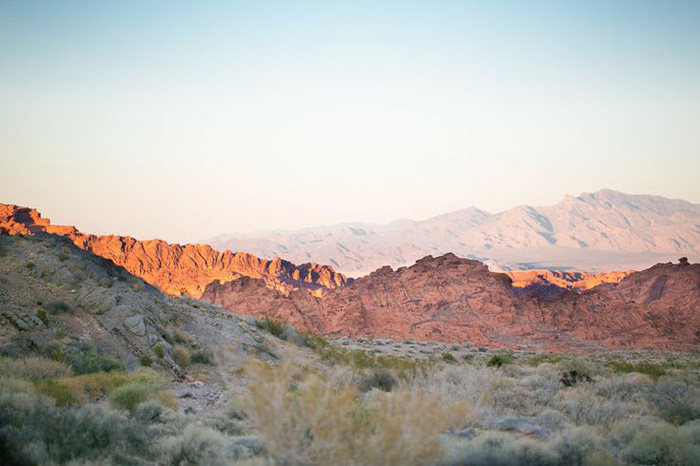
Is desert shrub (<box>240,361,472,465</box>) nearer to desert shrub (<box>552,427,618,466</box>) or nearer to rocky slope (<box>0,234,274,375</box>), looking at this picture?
desert shrub (<box>552,427,618,466</box>)

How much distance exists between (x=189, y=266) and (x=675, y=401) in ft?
309

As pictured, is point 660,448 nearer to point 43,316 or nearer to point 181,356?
point 181,356

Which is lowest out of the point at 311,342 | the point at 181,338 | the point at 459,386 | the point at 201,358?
the point at 311,342

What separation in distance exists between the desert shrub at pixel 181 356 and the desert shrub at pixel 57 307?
3.99 metres

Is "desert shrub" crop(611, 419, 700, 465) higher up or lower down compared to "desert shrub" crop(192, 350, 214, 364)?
higher up

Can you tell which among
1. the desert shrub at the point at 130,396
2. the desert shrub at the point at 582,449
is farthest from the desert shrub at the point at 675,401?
the desert shrub at the point at 130,396

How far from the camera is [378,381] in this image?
16953 mm

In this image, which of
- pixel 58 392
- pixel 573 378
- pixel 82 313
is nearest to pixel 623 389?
pixel 573 378

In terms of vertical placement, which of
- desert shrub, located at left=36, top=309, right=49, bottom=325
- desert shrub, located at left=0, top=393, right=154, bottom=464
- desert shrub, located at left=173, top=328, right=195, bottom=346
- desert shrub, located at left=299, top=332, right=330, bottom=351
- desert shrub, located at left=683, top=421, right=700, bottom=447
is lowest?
desert shrub, located at left=299, top=332, right=330, bottom=351

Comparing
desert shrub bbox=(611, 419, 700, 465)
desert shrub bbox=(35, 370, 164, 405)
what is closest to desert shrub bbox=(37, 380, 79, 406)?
desert shrub bbox=(35, 370, 164, 405)

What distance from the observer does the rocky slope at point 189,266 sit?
94500mm

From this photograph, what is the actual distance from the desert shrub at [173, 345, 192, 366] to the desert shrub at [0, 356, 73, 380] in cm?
584

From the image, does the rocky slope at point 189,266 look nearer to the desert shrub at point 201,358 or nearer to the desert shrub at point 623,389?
the desert shrub at point 201,358

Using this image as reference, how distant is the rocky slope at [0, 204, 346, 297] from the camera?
9450 centimetres
